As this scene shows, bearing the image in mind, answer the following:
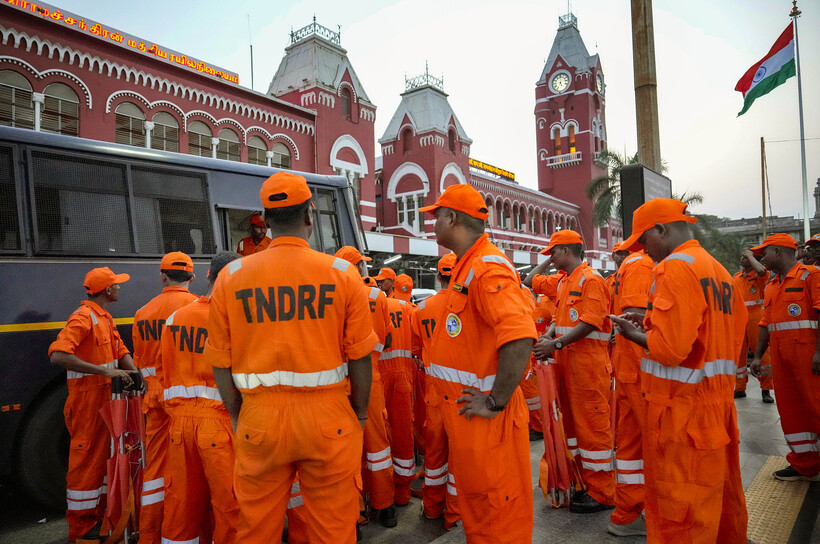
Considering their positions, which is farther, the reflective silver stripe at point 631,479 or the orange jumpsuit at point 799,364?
the orange jumpsuit at point 799,364

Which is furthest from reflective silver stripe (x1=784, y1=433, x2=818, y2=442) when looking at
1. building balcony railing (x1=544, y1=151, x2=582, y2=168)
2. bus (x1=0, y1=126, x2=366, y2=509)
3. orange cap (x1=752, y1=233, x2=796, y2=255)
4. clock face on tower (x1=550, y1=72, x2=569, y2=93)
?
clock face on tower (x1=550, y1=72, x2=569, y2=93)

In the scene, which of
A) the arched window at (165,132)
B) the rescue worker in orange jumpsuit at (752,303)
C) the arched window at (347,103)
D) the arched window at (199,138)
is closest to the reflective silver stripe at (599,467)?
the rescue worker in orange jumpsuit at (752,303)

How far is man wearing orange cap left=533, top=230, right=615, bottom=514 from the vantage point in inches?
171

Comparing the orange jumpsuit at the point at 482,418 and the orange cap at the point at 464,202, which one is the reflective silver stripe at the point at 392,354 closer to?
the orange jumpsuit at the point at 482,418

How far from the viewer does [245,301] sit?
249cm

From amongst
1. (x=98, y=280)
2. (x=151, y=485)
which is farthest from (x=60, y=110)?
(x=151, y=485)

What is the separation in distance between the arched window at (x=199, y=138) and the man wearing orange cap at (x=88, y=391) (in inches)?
570

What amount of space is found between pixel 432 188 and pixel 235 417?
29229 mm

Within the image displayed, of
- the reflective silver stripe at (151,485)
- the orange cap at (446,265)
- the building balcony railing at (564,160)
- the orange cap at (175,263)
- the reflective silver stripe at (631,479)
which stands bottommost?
the reflective silver stripe at (631,479)

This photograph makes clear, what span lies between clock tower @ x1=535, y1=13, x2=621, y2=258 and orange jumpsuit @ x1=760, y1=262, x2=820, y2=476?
4364 centimetres

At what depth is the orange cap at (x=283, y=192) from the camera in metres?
2.61

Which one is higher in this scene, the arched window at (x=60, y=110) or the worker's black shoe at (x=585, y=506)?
the arched window at (x=60, y=110)

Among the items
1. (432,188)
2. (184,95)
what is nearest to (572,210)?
(432,188)

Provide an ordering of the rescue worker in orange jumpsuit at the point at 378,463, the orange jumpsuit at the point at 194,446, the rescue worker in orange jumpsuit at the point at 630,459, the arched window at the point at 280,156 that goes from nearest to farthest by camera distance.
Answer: the orange jumpsuit at the point at 194,446 < the rescue worker in orange jumpsuit at the point at 630,459 < the rescue worker in orange jumpsuit at the point at 378,463 < the arched window at the point at 280,156
